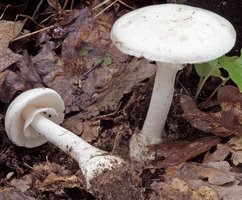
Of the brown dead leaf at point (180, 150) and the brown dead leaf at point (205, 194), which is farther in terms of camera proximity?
the brown dead leaf at point (180, 150)

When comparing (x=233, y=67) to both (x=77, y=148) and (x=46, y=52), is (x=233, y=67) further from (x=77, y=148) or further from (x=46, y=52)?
(x=46, y=52)

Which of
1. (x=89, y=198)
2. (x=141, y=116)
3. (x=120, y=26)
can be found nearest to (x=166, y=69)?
(x=120, y=26)

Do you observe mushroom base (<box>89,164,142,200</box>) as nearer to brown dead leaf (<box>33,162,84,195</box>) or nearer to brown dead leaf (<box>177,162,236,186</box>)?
brown dead leaf (<box>33,162,84,195</box>)

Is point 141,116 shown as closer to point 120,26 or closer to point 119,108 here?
point 119,108

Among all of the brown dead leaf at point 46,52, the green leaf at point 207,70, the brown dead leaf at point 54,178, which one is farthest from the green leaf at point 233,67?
the brown dead leaf at point 46,52

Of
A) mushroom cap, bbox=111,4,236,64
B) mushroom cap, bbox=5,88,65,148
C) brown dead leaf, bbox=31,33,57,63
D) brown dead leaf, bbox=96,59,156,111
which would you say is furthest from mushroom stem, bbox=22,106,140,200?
brown dead leaf, bbox=31,33,57,63

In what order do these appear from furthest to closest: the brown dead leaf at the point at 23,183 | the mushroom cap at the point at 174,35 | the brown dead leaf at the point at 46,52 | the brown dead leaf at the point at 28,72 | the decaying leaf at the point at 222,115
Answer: the brown dead leaf at the point at 46,52, the brown dead leaf at the point at 28,72, the decaying leaf at the point at 222,115, the brown dead leaf at the point at 23,183, the mushroom cap at the point at 174,35

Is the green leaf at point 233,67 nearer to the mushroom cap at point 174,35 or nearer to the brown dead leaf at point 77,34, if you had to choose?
the mushroom cap at point 174,35

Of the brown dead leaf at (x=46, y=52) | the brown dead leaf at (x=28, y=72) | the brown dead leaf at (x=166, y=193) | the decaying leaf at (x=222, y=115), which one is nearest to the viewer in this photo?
the brown dead leaf at (x=166, y=193)
